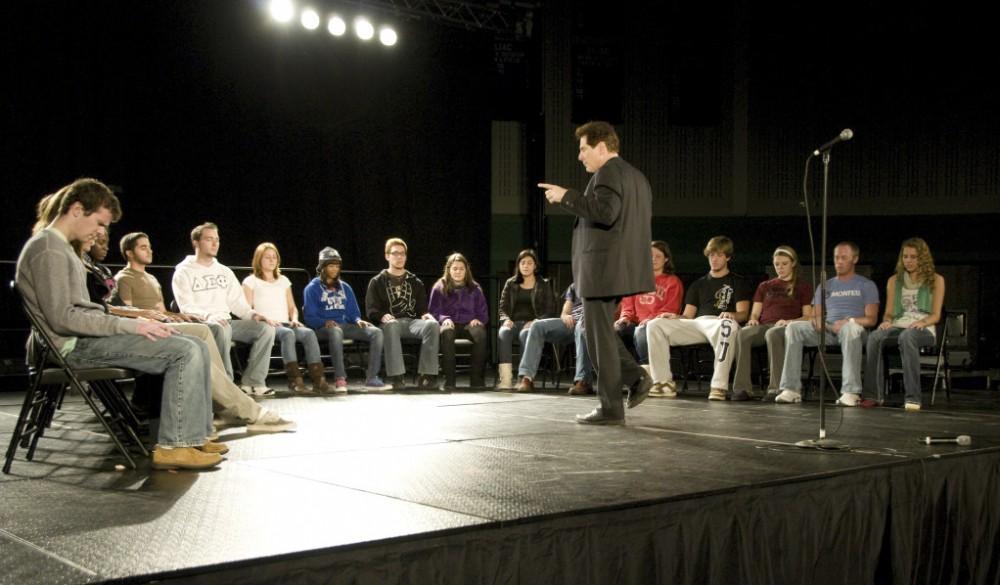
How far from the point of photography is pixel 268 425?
3.91 meters

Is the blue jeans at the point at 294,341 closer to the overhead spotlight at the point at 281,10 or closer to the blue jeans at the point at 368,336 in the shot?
the blue jeans at the point at 368,336

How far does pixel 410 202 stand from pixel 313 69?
1665 mm

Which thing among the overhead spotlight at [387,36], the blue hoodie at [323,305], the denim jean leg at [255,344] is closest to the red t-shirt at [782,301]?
the blue hoodie at [323,305]

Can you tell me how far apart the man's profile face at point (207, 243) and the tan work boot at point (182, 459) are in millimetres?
3199

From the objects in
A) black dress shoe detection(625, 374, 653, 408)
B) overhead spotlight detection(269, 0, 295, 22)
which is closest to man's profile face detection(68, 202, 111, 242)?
black dress shoe detection(625, 374, 653, 408)

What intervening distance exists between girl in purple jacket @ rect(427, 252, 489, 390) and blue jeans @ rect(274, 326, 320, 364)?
1.06 metres

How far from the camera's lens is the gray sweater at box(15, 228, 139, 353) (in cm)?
281

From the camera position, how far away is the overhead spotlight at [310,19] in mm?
7996

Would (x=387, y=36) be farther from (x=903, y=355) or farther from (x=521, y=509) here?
(x=521, y=509)

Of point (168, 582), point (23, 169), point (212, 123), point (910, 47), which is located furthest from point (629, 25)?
point (168, 582)

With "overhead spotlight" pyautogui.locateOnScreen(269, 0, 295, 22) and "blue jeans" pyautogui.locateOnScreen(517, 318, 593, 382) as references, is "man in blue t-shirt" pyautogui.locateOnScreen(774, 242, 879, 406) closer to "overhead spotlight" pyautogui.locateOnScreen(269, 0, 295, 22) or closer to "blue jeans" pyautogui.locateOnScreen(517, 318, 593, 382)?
"blue jeans" pyautogui.locateOnScreen(517, 318, 593, 382)

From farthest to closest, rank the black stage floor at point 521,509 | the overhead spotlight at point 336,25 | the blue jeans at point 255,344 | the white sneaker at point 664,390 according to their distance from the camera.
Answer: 1. the overhead spotlight at point 336,25
2. the blue jeans at point 255,344
3. the white sneaker at point 664,390
4. the black stage floor at point 521,509

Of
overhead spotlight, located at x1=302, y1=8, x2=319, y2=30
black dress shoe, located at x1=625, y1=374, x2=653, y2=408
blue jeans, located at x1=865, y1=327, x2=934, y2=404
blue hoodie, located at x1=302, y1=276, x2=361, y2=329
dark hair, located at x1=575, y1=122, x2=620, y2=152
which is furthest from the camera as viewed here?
overhead spotlight, located at x1=302, y1=8, x2=319, y2=30

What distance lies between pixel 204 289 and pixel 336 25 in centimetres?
346
